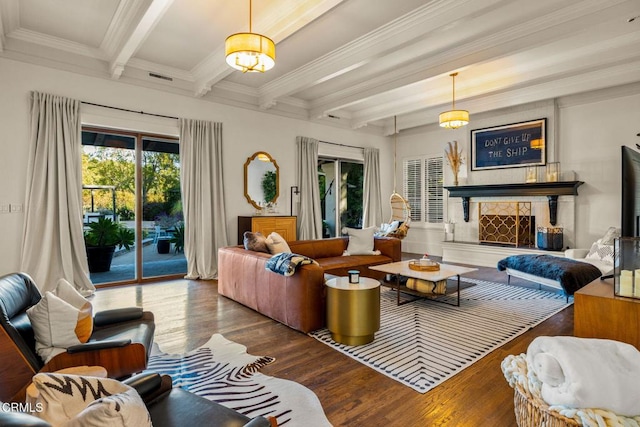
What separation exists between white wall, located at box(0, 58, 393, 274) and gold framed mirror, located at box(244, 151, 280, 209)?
4.0 inches

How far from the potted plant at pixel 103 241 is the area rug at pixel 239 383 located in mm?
2991

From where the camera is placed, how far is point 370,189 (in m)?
8.55

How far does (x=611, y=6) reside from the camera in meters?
3.26

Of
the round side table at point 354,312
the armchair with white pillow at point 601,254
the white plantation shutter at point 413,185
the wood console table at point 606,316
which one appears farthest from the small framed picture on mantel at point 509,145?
the round side table at point 354,312

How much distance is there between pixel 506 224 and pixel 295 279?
5573 millimetres

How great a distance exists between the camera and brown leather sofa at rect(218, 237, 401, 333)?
321 cm

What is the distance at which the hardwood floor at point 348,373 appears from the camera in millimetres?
1985

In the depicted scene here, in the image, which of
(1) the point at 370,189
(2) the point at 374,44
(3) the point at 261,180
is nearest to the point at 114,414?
(2) the point at 374,44

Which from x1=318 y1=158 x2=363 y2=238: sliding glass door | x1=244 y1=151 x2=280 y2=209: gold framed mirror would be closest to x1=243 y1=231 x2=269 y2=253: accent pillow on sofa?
x1=244 y1=151 x2=280 y2=209: gold framed mirror

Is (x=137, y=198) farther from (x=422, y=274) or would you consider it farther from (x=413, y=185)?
(x=413, y=185)

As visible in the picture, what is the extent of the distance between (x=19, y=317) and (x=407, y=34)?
14.3ft

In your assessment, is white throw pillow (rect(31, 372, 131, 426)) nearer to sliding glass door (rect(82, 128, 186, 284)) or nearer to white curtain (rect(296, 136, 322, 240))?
sliding glass door (rect(82, 128, 186, 284))

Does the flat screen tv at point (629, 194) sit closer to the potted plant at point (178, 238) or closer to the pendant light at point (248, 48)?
the pendant light at point (248, 48)

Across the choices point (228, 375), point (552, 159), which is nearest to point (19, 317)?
point (228, 375)
